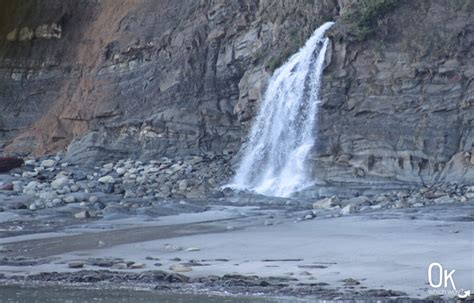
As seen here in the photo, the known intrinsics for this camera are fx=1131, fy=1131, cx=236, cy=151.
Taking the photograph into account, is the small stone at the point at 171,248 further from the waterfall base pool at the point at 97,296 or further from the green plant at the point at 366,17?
the green plant at the point at 366,17

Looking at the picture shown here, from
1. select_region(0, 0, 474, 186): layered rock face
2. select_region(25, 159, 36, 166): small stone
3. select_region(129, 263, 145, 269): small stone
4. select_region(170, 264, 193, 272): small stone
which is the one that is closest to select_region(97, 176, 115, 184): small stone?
select_region(0, 0, 474, 186): layered rock face

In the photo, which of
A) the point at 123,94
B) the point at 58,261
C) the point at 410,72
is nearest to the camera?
the point at 58,261

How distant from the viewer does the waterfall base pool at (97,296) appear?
1297cm

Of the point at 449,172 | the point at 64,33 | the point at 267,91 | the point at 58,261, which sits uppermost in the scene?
the point at 64,33

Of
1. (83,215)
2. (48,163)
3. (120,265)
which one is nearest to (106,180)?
(48,163)

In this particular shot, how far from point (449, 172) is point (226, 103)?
956 centimetres

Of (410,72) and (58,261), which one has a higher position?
(410,72)

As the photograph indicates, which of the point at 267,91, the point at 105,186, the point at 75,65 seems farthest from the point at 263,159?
the point at 75,65

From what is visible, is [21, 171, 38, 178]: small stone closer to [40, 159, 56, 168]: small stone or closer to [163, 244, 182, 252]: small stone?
[40, 159, 56, 168]: small stone

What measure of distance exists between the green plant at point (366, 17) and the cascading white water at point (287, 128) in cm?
73

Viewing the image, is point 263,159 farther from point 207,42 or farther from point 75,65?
point 75,65

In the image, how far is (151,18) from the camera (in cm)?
3550

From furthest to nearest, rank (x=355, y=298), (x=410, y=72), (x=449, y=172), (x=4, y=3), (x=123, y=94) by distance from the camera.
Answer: (x=4, y=3) < (x=123, y=94) < (x=410, y=72) < (x=449, y=172) < (x=355, y=298)

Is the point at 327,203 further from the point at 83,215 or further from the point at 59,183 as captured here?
the point at 59,183
